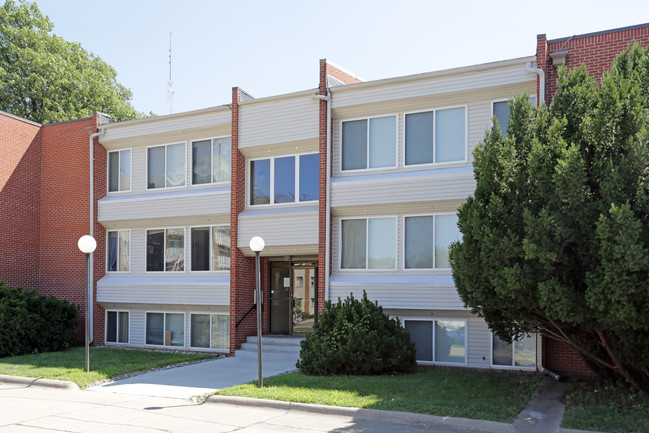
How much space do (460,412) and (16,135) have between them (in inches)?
676

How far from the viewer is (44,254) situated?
21188 mm

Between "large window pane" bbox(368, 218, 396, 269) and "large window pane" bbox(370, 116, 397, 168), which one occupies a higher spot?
"large window pane" bbox(370, 116, 397, 168)

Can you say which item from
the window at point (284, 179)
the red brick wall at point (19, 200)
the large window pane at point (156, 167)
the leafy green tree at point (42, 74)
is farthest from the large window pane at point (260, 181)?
the leafy green tree at point (42, 74)

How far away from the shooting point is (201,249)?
19.1 metres

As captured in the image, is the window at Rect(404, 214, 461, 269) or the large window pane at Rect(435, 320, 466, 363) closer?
the large window pane at Rect(435, 320, 466, 363)

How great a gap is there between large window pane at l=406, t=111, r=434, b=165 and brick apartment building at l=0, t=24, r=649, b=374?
0.03m

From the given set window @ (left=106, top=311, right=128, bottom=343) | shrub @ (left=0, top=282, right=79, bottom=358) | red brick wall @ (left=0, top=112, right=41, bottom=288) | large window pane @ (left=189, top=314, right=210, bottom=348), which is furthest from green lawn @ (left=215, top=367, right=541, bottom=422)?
red brick wall @ (left=0, top=112, right=41, bottom=288)

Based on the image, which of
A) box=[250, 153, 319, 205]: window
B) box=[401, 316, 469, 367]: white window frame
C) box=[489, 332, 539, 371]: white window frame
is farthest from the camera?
box=[250, 153, 319, 205]: window

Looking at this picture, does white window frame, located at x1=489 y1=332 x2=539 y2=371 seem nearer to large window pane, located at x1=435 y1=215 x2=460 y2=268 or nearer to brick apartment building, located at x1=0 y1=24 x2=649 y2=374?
brick apartment building, located at x1=0 y1=24 x2=649 y2=374

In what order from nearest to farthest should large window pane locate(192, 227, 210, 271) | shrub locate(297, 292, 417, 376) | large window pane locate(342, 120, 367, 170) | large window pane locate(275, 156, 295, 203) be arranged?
shrub locate(297, 292, 417, 376), large window pane locate(342, 120, 367, 170), large window pane locate(275, 156, 295, 203), large window pane locate(192, 227, 210, 271)

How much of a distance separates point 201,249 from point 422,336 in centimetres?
733

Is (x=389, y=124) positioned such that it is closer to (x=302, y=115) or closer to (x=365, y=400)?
(x=302, y=115)

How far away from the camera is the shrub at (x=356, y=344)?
13297 millimetres

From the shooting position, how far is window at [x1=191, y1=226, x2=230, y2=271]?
18.7 metres
